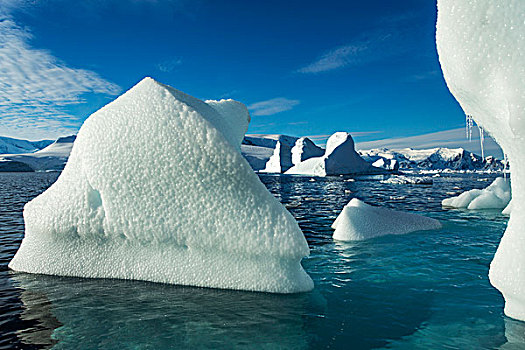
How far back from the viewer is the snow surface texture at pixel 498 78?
8.70 ft

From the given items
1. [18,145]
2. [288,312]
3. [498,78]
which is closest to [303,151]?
[288,312]

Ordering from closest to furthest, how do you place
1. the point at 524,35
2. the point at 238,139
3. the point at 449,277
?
the point at 524,35, the point at 449,277, the point at 238,139

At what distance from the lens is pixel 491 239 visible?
6812 mm

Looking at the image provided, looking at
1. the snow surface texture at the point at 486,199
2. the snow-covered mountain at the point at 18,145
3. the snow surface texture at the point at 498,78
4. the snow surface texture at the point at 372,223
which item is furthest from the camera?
the snow-covered mountain at the point at 18,145

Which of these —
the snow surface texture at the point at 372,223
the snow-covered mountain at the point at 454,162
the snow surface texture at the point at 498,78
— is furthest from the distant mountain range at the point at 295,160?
the snow surface texture at the point at 498,78

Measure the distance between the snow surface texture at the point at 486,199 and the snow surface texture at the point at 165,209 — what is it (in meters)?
9.75

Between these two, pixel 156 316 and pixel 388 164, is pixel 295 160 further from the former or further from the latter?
pixel 156 316

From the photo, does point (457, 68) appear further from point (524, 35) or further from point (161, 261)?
point (161, 261)

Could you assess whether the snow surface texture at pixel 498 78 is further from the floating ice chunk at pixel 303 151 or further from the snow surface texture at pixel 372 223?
the floating ice chunk at pixel 303 151

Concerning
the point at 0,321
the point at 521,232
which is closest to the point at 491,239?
the point at 521,232

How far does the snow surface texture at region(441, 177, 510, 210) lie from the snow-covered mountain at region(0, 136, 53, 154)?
16807cm

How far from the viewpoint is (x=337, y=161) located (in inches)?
1570

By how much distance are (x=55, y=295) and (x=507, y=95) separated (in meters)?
4.83

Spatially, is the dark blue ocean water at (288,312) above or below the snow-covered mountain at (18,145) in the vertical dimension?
below
